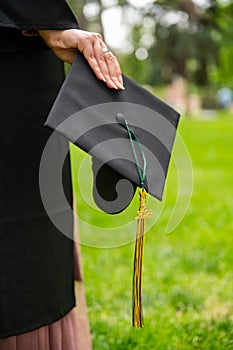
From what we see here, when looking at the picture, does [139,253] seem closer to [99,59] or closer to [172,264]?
[99,59]

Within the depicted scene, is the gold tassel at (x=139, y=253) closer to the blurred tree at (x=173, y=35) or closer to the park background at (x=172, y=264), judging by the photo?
the park background at (x=172, y=264)

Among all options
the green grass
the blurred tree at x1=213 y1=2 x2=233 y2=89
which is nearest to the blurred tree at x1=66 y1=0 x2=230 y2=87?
the blurred tree at x1=213 y1=2 x2=233 y2=89

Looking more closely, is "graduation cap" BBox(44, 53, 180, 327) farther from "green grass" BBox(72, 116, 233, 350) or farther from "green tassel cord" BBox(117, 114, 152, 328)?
"green grass" BBox(72, 116, 233, 350)

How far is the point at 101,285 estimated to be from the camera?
4.08 m

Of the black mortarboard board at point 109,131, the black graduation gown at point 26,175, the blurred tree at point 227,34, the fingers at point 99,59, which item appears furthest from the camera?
the blurred tree at point 227,34

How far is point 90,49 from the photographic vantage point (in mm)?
1953

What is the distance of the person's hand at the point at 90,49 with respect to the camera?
1958 mm

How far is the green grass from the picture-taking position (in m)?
3.14

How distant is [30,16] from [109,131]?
42 cm

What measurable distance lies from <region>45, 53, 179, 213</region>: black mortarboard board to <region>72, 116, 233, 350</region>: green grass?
0.42 ft

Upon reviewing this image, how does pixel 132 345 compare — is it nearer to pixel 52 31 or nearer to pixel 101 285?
pixel 101 285

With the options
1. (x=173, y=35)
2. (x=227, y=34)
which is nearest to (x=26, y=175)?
(x=227, y=34)

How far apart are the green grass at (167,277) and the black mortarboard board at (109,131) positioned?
128 millimetres

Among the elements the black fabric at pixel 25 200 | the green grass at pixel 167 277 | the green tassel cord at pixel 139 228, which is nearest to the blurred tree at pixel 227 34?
the green grass at pixel 167 277
